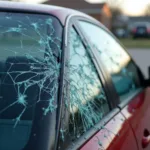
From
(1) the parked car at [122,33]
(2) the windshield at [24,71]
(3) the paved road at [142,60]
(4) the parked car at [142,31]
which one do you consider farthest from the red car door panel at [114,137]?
(1) the parked car at [122,33]

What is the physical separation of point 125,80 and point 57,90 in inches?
63.5

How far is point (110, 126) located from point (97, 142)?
1.07 ft

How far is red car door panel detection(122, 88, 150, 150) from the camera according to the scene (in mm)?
2742

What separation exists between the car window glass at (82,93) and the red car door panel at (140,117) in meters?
0.21

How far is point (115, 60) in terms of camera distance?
3.48m

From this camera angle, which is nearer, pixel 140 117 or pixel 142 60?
pixel 140 117

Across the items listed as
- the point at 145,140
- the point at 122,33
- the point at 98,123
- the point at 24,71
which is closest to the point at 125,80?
the point at 145,140

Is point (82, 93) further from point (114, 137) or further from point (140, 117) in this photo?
point (140, 117)

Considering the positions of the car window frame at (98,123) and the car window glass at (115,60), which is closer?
the car window frame at (98,123)

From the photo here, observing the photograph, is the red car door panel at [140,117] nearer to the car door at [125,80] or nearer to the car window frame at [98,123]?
the car door at [125,80]

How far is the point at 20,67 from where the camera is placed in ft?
7.02

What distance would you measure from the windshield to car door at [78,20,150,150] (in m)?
A: 0.53

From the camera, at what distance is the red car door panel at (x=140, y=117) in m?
2.74

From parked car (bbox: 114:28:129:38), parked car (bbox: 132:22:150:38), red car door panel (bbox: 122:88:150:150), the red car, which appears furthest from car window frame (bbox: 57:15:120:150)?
parked car (bbox: 114:28:129:38)
